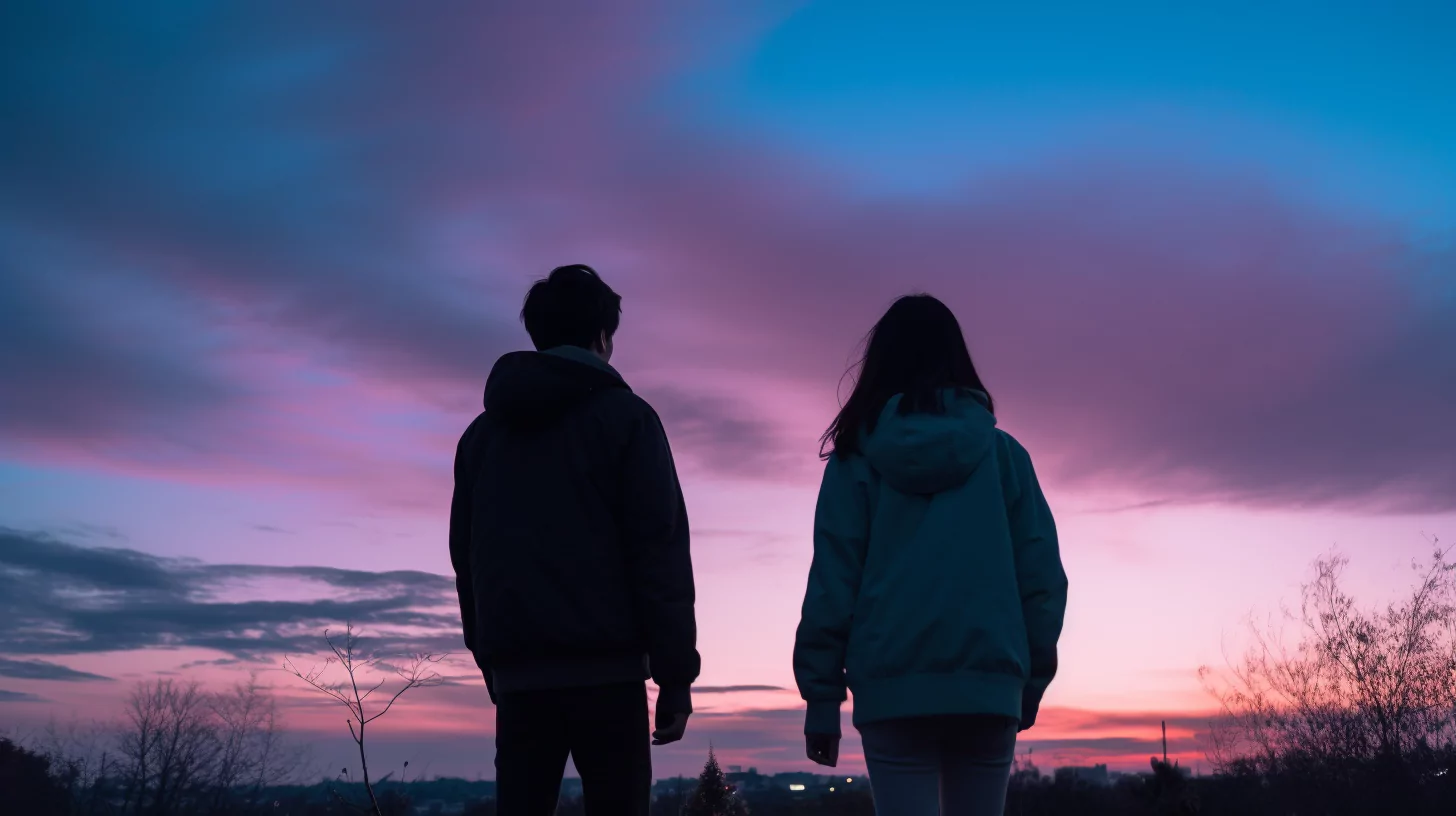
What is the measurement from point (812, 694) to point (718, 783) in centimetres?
2374

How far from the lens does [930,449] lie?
2.58 m

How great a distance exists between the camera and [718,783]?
2484cm

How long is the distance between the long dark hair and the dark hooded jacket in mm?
525

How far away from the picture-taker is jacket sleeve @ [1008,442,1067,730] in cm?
259

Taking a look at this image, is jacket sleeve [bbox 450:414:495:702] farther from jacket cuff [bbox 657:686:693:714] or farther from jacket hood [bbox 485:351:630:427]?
jacket cuff [bbox 657:686:693:714]

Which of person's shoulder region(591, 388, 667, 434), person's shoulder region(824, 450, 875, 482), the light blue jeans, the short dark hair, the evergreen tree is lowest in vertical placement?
the evergreen tree

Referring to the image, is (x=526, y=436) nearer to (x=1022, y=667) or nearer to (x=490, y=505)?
(x=490, y=505)

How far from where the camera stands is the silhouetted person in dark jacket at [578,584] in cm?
247

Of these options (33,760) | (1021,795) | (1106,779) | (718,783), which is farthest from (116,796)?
(1106,779)

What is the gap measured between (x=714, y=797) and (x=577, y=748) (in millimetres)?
23580

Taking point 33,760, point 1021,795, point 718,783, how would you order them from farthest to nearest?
point 1021,795, point 718,783, point 33,760

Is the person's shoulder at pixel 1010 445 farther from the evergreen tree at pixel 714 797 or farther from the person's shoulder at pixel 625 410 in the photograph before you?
the evergreen tree at pixel 714 797

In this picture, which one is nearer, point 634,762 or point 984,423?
point 634,762

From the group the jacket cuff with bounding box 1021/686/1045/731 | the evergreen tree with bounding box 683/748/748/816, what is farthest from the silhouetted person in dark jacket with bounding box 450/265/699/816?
the evergreen tree with bounding box 683/748/748/816
